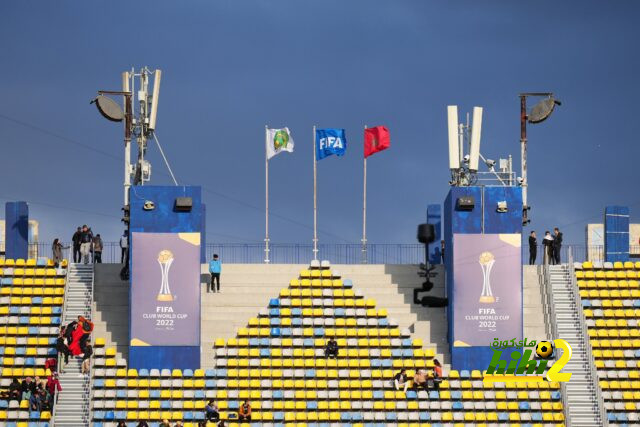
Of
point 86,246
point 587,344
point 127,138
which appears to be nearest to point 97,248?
point 86,246

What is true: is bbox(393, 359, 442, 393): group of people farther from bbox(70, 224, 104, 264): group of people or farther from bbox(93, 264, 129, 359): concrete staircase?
bbox(70, 224, 104, 264): group of people

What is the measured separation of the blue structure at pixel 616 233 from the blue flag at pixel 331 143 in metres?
11.8

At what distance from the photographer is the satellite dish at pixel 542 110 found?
6444cm

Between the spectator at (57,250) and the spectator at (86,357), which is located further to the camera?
the spectator at (57,250)

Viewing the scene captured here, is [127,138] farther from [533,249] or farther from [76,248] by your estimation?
[533,249]

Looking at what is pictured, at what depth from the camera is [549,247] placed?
65.9 m

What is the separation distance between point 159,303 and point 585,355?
15956 mm

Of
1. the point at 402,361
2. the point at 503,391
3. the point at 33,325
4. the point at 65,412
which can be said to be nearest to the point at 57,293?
the point at 33,325

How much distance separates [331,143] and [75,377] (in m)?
15.1

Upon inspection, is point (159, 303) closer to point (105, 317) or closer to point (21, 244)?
point (105, 317)

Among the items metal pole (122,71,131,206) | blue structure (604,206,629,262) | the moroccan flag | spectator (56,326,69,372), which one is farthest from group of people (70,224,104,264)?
blue structure (604,206,629,262)

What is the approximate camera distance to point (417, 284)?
63.7 m

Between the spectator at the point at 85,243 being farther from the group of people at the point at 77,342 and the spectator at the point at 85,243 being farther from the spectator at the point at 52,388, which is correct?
the spectator at the point at 52,388

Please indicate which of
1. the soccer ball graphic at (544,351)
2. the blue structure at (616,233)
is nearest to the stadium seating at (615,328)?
the soccer ball graphic at (544,351)
